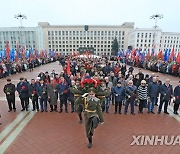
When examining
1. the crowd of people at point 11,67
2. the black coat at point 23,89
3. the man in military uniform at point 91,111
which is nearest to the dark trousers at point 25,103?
the black coat at point 23,89

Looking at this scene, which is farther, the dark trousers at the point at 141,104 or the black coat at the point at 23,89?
the dark trousers at the point at 141,104

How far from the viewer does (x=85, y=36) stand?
10344cm

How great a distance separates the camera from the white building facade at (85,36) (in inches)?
4026

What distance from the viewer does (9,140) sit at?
5695mm

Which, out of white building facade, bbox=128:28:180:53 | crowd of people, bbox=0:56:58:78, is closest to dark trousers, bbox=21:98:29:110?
crowd of people, bbox=0:56:58:78

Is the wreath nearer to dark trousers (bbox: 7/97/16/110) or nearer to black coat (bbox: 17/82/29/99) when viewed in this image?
black coat (bbox: 17/82/29/99)

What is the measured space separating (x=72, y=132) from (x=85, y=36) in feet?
330

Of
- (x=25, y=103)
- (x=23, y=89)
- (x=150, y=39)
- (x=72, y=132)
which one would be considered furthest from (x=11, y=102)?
(x=150, y=39)

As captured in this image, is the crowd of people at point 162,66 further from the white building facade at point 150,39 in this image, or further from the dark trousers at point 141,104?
the white building facade at point 150,39

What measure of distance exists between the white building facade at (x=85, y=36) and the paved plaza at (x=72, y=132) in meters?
95.7

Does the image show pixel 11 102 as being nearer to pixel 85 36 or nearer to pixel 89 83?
pixel 89 83

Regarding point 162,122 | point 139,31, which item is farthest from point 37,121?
point 139,31

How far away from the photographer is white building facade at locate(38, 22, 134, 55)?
102250 millimetres

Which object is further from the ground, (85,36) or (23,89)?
(85,36)
